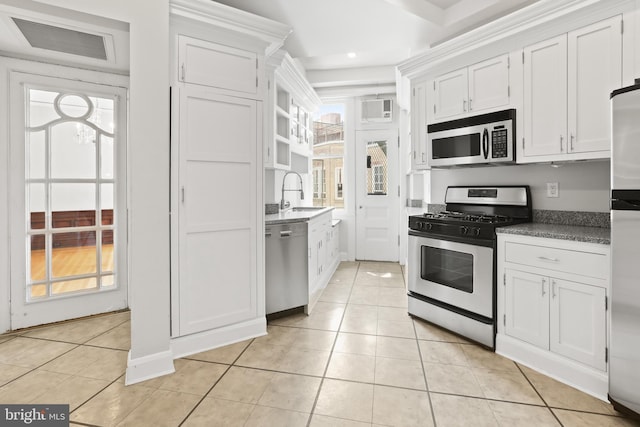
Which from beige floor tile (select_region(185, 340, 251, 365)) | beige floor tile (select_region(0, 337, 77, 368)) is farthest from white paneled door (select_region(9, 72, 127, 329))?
beige floor tile (select_region(185, 340, 251, 365))

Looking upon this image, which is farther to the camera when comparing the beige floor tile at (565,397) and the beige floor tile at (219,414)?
the beige floor tile at (565,397)

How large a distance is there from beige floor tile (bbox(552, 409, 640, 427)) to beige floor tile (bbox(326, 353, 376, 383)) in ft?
3.38

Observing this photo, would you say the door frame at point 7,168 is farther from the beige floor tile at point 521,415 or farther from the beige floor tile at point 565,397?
the beige floor tile at point 565,397

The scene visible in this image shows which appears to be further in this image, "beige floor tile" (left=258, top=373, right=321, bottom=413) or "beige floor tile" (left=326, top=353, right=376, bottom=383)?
"beige floor tile" (left=326, top=353, right=376, bottom=383)

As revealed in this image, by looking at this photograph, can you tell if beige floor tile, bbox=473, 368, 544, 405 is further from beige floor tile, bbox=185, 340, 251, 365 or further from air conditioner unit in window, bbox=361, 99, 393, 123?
air conditioner unit in window, bbox=361, 99, 393, 123

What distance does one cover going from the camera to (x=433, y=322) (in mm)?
2955

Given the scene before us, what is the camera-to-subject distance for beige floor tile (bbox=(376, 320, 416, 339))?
2.81 meters

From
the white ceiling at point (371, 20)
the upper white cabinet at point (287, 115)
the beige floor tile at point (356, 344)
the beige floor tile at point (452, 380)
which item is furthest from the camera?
the upper white cabinet at point (287, 115)

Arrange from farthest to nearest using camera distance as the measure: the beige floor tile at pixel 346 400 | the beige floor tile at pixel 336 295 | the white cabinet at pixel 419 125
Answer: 1. the beige floor tile at pixel 336 295
2. the white cabinet at pixel 419 125
3. the beige floor tile at pixel 346 400

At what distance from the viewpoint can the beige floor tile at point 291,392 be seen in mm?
1864

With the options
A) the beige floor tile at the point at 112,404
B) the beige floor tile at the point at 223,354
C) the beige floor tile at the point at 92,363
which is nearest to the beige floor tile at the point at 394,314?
the beige floor tile at the point at 223,354

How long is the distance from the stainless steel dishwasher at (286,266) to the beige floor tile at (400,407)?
1.30 m

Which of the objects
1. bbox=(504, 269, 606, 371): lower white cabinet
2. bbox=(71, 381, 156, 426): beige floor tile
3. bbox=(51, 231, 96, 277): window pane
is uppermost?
bbox=(51, 231, 96, 277): window pane

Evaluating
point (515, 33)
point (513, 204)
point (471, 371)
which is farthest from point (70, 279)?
point (515, 33)
